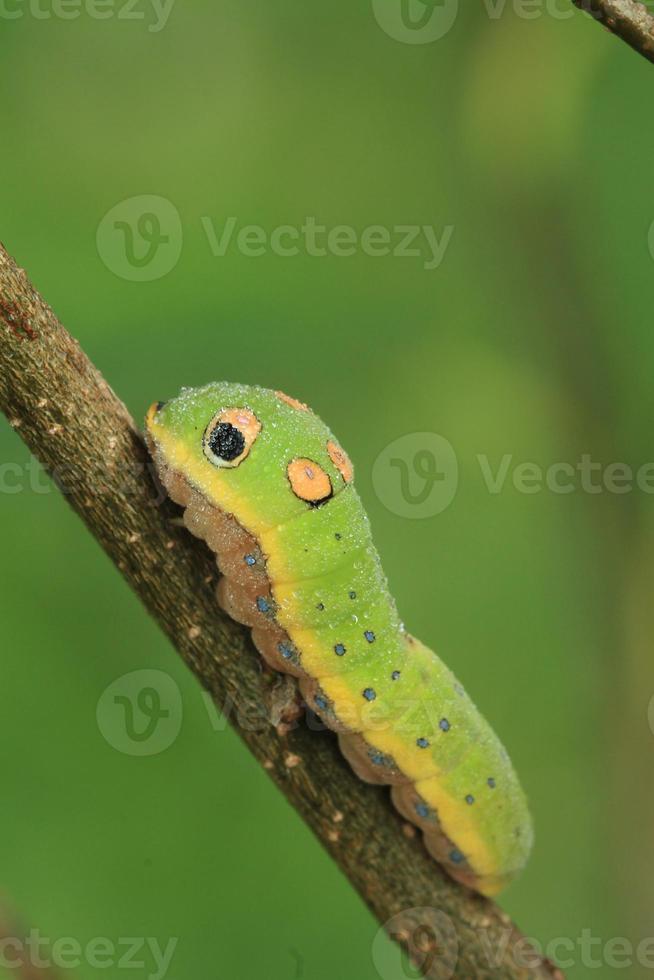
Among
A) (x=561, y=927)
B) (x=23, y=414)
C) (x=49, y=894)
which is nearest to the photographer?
(x=23, y=414)

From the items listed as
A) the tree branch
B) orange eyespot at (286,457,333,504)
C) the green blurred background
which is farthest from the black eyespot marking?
the green blurred background

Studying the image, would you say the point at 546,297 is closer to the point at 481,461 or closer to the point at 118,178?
the point at 481,461

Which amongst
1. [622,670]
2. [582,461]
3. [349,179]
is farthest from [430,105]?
[622,670]

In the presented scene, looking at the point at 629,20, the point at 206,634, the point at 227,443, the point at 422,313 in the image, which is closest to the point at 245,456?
the point at 227,443

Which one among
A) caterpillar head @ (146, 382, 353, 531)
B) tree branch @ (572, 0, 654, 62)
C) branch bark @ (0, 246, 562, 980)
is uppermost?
tree branch @ (572, 0, 654, 62)

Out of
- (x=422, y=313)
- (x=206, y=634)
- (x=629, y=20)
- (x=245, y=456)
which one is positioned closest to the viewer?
(x=629, y=20)

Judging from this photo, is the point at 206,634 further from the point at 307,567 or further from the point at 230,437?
the point at 230,437

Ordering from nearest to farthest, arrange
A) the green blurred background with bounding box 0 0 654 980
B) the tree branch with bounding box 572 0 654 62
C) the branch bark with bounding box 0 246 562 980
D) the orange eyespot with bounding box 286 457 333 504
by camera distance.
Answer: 1. the tree branch with bounding box 572 0 654 62
2. the branch bark with bounding box 0 246 562 980
3. the orange eyespot with bounding box 286 457 333 504
4. the green blurred background with bounding box 0 0 654 980

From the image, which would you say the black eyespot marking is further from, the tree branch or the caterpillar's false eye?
the tree branch
